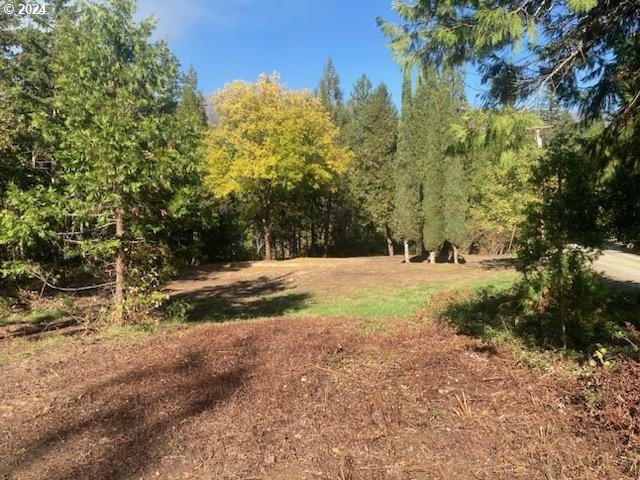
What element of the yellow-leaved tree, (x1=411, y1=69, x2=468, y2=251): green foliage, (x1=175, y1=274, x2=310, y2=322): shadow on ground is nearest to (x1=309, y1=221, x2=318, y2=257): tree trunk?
the yellow-leaved tree

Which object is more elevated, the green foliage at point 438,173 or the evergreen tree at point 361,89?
the evergreen tree at point 361,89

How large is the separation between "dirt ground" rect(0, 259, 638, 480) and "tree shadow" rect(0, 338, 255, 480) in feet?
0.05

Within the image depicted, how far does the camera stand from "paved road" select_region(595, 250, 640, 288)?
15.5 meters

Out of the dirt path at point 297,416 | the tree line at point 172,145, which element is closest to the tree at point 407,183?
the tree line at point 172,145

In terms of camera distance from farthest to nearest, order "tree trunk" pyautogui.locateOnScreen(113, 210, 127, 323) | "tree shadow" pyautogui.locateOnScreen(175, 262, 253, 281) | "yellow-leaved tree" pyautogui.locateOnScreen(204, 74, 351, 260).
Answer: "yellow-leaved tree" pyautogui.locateOnScreen(204, 74, 351, 260), "tree shadow" pyautogui.locateOnScreen(175, 262, 253, 281), "tree trunk" pyautogui.locateOnScreen(113, 210, 127, 323)

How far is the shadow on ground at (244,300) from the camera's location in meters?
13.7

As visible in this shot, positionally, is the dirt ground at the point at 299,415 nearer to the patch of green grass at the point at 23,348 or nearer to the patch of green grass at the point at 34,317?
the patch of green grass at the point at 23,348

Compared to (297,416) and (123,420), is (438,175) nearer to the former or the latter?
(297,416)

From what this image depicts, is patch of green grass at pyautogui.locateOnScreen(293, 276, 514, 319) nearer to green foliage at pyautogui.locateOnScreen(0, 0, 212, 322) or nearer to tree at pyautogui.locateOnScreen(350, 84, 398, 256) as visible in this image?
green foliage at pyautogui.locateOnScreen(0, 0, 212, 322)

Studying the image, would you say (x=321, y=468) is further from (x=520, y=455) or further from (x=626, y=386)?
(x=626, y=386)

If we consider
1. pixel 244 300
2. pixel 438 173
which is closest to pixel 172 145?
pixel 244 300

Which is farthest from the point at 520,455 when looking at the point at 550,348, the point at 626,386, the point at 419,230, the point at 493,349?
the point at 419,230

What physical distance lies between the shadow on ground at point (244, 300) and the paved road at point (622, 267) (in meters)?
9.44

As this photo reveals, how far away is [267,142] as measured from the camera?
86.0ft
